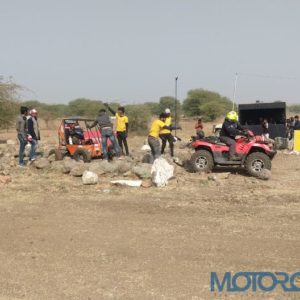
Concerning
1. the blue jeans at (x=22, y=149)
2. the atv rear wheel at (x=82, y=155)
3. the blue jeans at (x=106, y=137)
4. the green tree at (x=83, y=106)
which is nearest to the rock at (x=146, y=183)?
the blue jeans at (x=106, y=137)

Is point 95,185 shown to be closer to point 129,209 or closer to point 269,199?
point 129,209

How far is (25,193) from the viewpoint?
8.94 m

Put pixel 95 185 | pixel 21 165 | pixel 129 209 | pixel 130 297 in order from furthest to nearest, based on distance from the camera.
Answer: pixel 21 165 < pixel 95 185 < pixel 129 209 < pixel 130 297

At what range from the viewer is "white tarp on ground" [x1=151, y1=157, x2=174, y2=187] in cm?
945

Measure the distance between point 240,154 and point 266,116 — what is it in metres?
10.1

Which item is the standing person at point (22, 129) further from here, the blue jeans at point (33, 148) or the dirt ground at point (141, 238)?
the dirt ground at point (141, 238)

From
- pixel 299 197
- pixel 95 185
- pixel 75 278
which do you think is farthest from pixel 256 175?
pixel 75 278

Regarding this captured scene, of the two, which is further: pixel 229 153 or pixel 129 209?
pixel 229 153

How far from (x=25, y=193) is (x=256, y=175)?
5198 millimetres

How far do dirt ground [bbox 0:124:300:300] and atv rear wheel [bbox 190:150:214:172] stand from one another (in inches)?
51.3

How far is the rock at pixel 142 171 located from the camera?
10.1 metres

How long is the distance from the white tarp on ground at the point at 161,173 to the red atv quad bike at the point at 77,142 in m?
3.16

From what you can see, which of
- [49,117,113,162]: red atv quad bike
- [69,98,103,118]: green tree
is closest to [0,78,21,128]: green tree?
[49,117,113,162]: red atv quad bike

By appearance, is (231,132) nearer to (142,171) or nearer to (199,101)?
(142,171)
